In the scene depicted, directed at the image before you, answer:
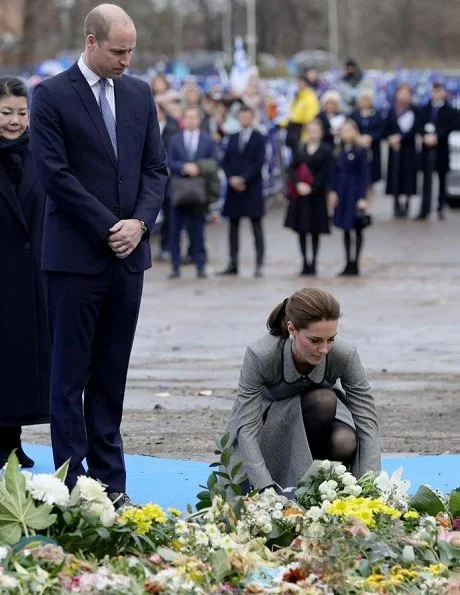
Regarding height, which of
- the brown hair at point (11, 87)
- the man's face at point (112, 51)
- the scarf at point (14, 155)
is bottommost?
the scarf at point (14, 155)

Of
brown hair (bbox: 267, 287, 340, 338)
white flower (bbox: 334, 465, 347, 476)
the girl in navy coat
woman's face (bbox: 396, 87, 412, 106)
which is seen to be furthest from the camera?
woman's face (bbox: 396, 87, 412, 106)

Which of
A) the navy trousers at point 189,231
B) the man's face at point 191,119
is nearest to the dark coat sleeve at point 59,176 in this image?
the man's face at point 191,119

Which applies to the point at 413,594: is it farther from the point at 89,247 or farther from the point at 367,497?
the point at 89,247

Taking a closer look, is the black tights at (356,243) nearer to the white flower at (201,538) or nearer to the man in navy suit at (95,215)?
the man in navy suit at (95,215)

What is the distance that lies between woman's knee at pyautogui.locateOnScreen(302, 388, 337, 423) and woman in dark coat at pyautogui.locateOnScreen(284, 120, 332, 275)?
1011 cm

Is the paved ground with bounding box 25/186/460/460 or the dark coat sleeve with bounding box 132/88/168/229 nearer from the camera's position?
the dark coat sleeve with bounding box 132/88/168/229

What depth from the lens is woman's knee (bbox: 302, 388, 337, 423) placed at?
6391mm

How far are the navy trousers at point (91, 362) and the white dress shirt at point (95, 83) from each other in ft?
2.33

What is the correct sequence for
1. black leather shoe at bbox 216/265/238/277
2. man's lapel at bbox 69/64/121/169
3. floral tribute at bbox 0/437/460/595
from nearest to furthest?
floral tribute at bbox 0/437/460/595
man's lapel at bbox 69/64/121/169
black leather shoe at bbox 216/265/238/277

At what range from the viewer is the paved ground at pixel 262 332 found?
28.8 ft

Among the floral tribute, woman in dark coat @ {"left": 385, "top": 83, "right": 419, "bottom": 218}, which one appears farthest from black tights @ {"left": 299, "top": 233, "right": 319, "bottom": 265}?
the floral tribute

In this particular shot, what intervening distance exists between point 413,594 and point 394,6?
81.8m

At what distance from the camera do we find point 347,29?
83.5 m

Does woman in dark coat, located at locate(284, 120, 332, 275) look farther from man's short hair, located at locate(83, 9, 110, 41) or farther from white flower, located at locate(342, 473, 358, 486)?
white flower, located at locate(342, 473, 358, 486)
